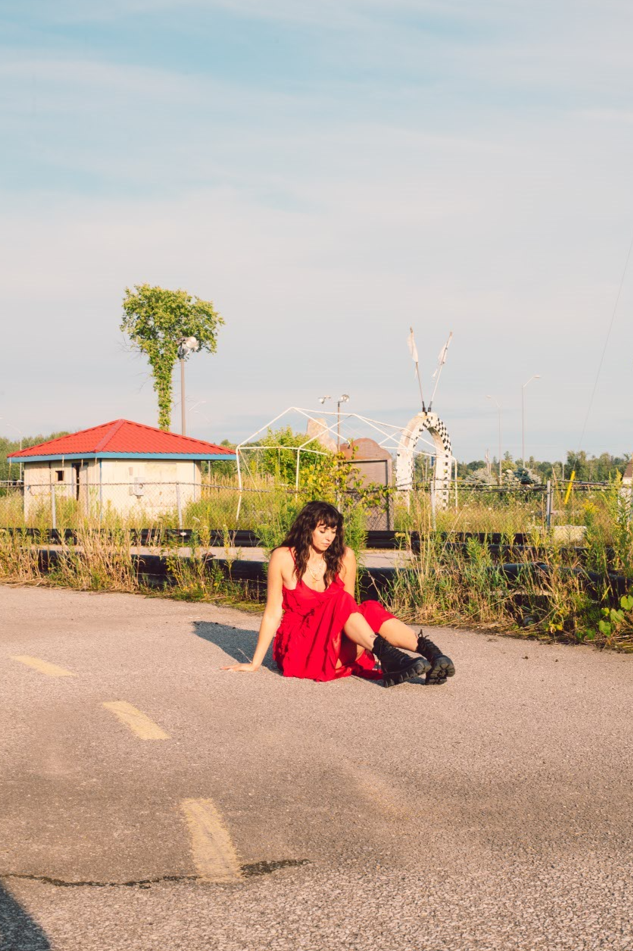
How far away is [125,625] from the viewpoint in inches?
368

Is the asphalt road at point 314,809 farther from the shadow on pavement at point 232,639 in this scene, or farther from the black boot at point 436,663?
the shadow on pavement at point 232,639

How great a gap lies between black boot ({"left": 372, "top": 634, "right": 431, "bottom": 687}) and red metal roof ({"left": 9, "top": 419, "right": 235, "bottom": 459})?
3225cm

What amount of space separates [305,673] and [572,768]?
2444mm

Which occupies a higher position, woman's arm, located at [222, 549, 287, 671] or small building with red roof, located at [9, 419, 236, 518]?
small building with red roof, located at [9, 419, 236, 518]

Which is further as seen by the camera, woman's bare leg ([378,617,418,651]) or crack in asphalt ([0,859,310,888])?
woman's bare leg ([378,617,418,651])

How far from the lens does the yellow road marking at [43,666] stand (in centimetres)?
702

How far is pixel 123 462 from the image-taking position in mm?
38469

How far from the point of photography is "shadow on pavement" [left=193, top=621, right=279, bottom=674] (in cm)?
767

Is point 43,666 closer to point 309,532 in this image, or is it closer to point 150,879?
point 309,532

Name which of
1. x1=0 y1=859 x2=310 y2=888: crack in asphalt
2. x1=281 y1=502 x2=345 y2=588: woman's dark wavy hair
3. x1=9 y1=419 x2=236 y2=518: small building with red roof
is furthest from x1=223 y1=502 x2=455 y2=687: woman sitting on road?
x1=9 y1=419 x2=236 y2=518: small building with red roof

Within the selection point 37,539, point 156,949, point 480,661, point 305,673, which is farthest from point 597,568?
point 37,539

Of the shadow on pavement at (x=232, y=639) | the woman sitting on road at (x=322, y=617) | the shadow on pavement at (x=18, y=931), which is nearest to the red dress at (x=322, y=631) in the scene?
the woman sitting on road at (x=322, y=617)

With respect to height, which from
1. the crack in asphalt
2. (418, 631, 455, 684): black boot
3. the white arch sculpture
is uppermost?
the white arch sculpture

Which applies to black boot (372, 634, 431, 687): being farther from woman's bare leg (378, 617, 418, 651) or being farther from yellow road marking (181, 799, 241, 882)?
yellow road marking (181, 799, 241, 882)
